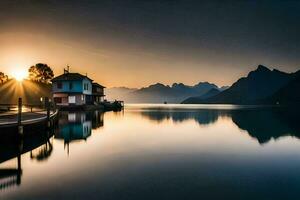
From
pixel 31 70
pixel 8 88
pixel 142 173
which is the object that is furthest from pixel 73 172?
pixel 31 70

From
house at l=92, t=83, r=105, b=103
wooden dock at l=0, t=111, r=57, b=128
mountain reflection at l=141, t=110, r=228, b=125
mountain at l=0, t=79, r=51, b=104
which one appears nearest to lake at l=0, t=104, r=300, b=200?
wooden dock at l=0, t=111, r=57, b=128

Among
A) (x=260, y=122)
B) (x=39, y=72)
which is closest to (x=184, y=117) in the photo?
(x=260, y=122)

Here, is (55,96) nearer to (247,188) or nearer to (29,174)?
(29,174)

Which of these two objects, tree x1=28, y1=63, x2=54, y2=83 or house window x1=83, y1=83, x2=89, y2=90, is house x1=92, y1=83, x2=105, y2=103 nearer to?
house window x1=83, y1=83, x2=89, y2=90

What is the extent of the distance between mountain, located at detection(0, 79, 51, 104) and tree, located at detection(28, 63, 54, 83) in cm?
443

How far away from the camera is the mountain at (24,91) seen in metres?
94.2

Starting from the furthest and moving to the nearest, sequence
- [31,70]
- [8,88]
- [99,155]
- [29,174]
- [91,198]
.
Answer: [31,70] < [8,88] < [99,155] < [29,174] < [91,198]

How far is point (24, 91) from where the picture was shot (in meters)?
102

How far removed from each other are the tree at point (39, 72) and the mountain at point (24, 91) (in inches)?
174

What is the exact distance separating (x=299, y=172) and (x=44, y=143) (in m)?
20.8

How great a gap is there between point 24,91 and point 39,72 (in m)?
18.4

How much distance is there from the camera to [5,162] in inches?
661

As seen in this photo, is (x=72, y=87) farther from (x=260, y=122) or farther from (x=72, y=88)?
(x=260, y=122)

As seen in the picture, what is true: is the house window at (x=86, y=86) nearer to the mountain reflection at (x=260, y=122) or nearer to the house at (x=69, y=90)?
the house at (x=69, y=90)
